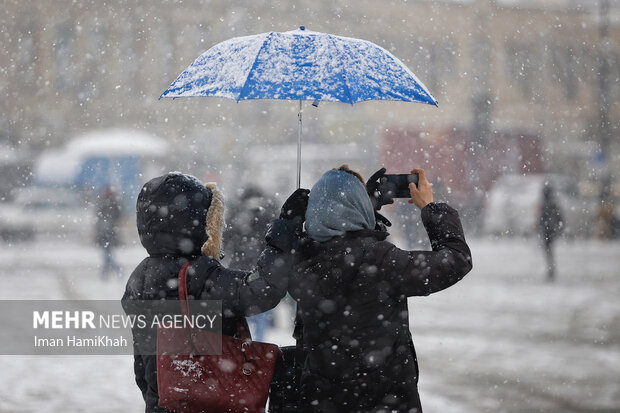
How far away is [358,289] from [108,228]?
1187cm

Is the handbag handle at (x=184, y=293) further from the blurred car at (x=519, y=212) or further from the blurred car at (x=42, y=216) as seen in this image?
the blurred car at (x=519, y=212)

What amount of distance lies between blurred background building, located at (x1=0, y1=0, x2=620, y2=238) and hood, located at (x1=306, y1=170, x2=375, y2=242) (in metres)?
27.3

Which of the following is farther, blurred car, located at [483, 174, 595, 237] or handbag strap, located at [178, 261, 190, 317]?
blurred car, located at [483, 174, 595, 237]

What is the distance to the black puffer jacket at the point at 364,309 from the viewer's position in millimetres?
2701

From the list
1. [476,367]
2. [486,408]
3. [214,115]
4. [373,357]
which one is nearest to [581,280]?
[476,367]

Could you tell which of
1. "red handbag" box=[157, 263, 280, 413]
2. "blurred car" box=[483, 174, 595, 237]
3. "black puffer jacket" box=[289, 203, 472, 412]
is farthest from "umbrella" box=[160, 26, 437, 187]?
"blurred car" box=[483, 174, 595, 237]

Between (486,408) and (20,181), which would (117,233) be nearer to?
(486,408)

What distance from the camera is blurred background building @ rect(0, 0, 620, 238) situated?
107 feet

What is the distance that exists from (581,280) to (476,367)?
7.95 metres

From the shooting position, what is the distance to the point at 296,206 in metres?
2.79

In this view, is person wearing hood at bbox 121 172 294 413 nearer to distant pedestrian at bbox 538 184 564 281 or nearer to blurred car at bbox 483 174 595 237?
distant pedestrian at bbox 538 184 564 281

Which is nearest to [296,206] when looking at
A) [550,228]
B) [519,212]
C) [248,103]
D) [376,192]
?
[376,192]

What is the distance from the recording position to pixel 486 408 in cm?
566

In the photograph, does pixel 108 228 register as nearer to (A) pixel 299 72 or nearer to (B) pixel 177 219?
(A) pixel 299 72
